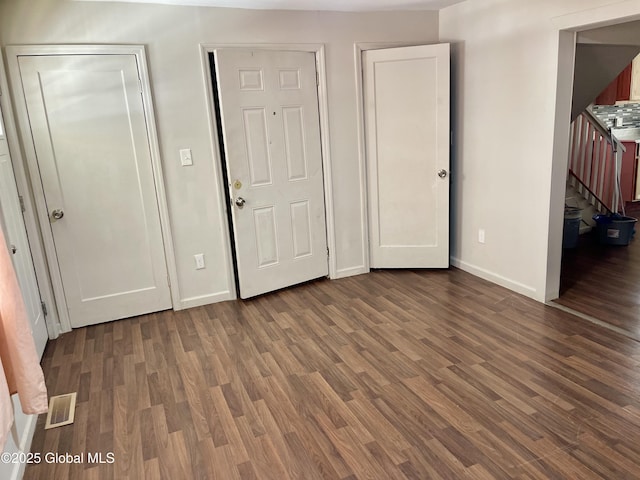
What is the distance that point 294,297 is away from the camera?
387cm

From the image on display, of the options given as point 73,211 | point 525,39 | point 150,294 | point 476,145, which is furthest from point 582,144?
point 73,211

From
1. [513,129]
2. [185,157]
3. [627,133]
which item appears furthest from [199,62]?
[627,133]

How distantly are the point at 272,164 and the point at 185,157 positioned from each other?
685 mm

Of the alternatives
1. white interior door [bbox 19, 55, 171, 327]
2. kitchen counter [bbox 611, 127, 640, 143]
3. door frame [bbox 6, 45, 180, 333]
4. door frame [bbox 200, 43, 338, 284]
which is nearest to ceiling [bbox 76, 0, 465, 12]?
door frame [bbox 200, 43, 338, 284]

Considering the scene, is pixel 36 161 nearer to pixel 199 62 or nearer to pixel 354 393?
pixel 199 62

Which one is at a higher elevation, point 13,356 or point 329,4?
point 329,4

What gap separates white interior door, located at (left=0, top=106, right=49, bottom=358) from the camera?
109 inches

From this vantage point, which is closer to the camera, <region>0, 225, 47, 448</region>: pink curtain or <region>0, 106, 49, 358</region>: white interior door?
<region>0, 225, 47, 448</region>: pink curtain

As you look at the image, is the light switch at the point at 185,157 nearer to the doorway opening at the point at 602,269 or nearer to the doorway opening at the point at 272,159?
the doorway opening at the point at 272,159

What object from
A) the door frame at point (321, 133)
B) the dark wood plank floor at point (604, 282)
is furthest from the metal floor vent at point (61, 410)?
the dark wood plank floor at point (604, 282)

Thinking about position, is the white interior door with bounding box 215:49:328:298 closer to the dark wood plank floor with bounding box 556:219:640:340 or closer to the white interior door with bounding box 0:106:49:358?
the white interior door with bounding box 0:106:49:358

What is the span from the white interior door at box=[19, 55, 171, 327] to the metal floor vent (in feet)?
3.28

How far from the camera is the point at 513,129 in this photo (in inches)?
137

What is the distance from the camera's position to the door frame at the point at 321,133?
3.47 m
